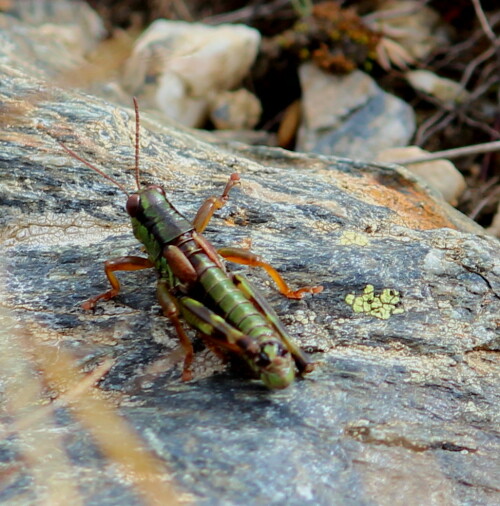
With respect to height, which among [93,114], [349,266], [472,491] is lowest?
[472,491]

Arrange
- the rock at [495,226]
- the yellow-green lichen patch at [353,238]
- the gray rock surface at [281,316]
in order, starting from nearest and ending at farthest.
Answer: the gray rock surface at [281,316] < the yellow-green lichen patch at [353,238] < the rock at [495,226]

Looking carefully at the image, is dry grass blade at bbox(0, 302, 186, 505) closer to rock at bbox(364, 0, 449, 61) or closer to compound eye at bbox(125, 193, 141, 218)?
compound eye at bbox(125, 193, 141, 218)

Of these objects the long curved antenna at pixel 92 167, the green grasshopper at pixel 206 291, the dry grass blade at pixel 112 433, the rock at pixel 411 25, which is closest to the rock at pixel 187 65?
the rock at pixel 411 25

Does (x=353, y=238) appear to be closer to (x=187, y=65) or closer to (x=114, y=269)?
(x=114, y=269)

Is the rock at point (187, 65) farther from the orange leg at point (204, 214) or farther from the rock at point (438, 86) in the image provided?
the orange leg at point (204, 214)

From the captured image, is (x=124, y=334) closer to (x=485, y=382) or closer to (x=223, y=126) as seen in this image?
(x=485, y=382)

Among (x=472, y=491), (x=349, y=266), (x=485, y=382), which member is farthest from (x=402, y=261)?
(x=472, y=491)
